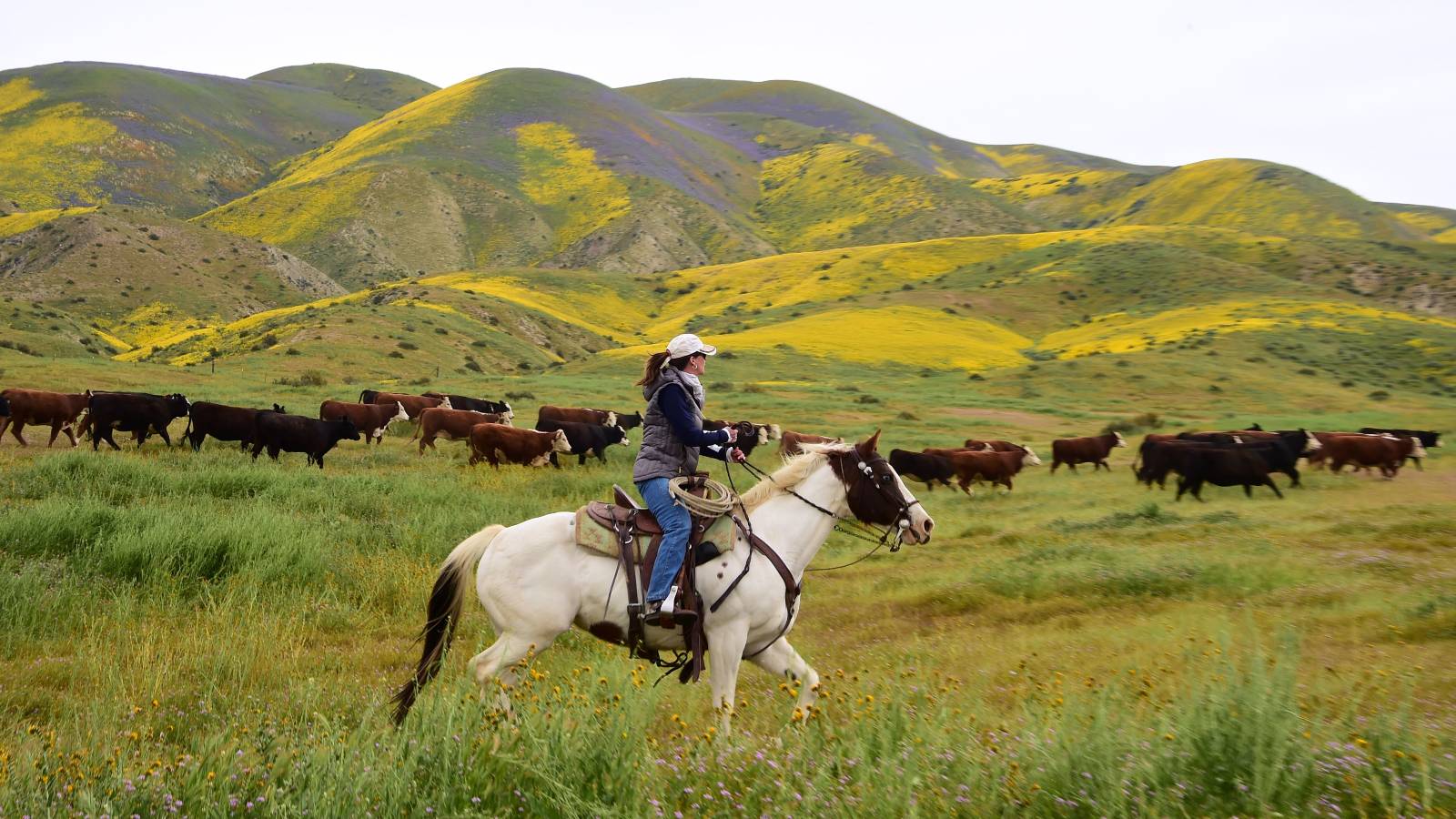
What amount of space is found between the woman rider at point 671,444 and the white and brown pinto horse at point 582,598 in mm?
265

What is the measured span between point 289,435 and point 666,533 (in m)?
15.3

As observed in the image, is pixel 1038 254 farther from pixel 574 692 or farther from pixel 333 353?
Result: pixel 574 692

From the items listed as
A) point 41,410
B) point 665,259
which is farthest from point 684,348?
point 665,259

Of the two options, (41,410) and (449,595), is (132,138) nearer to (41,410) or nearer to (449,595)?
(41,410)

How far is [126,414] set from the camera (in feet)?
61.6

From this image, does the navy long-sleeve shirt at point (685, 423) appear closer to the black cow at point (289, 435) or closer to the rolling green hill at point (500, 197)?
the black cow at point (289, 435)

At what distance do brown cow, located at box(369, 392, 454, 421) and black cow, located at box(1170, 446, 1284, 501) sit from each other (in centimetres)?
2002

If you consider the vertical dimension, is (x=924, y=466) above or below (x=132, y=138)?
below

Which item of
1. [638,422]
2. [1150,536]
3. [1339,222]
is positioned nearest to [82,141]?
[638,422]

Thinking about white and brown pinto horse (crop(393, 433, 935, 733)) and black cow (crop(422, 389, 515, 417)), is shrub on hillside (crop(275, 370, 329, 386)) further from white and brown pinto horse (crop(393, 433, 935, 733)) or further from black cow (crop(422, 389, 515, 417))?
white and brown pinto horse (crop(393, 433, 935, 733))

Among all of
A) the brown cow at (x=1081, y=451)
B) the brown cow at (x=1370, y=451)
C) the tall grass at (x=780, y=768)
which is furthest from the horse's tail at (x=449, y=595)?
the brown cow at (x=1370, y=451)

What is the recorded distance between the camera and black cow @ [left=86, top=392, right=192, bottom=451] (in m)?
18.5

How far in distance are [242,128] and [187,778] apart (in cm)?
19619

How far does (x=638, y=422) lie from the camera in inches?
1127
